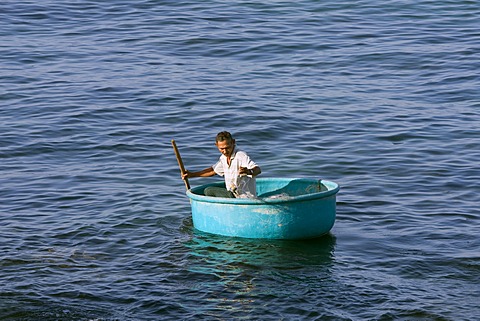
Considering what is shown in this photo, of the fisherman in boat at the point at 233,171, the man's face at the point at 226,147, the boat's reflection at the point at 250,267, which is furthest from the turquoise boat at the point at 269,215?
the man's face at the point at 226,147

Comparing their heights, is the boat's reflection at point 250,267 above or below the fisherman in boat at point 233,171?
below

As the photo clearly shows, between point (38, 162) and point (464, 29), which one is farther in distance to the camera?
point (464, 29)

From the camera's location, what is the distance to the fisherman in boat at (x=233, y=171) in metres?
10.4

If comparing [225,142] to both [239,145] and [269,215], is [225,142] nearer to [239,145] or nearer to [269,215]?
[269,215]

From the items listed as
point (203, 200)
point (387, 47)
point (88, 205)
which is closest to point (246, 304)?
point (203, 200)

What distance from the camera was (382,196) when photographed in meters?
12.2

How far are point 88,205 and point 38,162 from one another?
2349 millimetres

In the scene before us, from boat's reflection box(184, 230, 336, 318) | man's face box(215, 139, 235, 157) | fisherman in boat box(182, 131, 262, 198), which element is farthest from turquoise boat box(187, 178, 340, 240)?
man's face box(215, 139, 235, 157)

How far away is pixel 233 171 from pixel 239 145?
14.3ft

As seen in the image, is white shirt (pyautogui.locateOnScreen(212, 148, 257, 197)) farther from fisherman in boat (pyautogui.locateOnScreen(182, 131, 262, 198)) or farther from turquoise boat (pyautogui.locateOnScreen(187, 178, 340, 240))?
turquoise boat (pyautogui.locateOnScreen(187, 178, 340, 240))

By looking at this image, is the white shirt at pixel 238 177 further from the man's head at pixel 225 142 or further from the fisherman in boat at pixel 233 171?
the man's head at pixel 225 142

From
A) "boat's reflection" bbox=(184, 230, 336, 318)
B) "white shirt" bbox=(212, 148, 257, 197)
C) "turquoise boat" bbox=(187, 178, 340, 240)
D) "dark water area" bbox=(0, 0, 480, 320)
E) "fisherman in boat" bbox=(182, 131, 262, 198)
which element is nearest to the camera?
"boat's reflection" bbox=(184, 230, 336, 318)

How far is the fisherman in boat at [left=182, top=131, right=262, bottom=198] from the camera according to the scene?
10.4m

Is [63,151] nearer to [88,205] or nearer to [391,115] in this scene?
[88,205]
